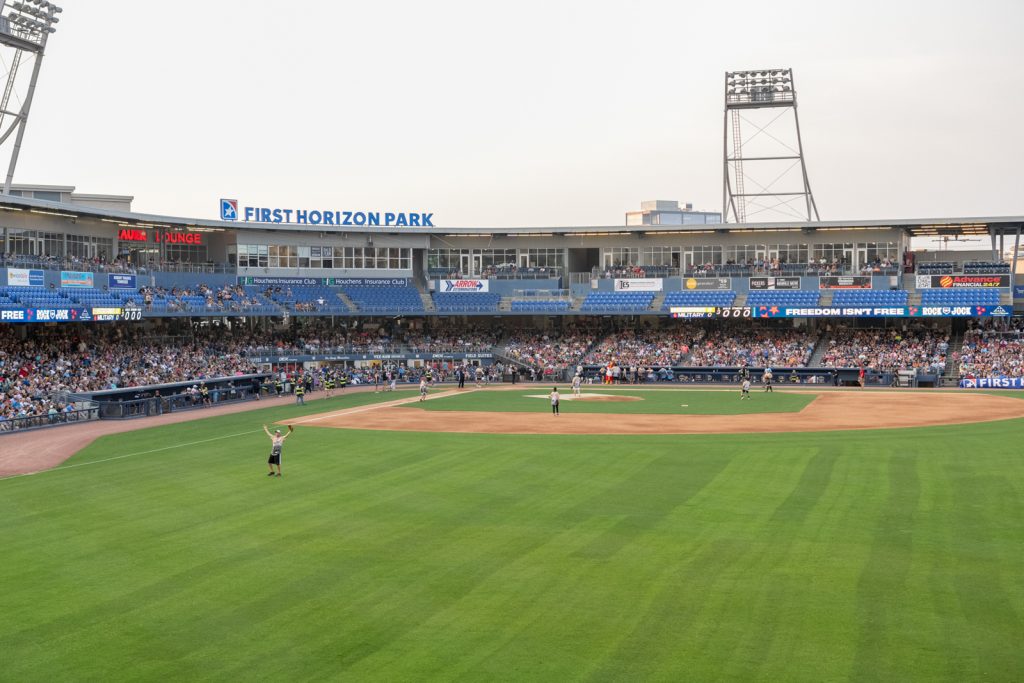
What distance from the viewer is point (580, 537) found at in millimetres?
18484

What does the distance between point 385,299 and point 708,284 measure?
2525 centimetres

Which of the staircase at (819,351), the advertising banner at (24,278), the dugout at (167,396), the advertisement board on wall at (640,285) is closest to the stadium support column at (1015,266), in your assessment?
the staircase at (819,351)

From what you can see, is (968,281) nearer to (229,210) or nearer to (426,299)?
(426,299)

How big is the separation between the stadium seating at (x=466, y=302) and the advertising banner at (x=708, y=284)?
49.5ft

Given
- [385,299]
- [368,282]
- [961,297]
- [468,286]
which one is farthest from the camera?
[468,286]

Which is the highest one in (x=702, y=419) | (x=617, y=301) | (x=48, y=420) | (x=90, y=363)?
(x=617, y=301)

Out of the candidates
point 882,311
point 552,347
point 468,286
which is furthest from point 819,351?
point 468,286

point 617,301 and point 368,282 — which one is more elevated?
point 368,282

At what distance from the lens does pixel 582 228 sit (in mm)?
74250

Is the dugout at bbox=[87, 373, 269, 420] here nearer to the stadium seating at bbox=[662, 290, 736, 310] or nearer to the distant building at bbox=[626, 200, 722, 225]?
the stadium seating at bbox=[662, 290, 736, 310]

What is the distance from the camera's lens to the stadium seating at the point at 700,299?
6906cm

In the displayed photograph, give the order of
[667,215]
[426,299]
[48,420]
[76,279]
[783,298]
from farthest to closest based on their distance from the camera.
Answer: [667,215], [426,299], [783,298], [76,279], [48,420]

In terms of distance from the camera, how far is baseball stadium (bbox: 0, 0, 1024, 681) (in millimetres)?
13102

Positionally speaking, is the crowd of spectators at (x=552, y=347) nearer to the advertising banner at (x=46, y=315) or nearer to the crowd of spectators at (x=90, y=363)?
the crowd of spectators at (x=90, y=363)
